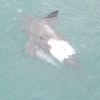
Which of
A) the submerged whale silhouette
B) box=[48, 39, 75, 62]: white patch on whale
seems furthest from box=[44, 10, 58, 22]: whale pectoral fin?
box=[48, 39, 75, 62]: white patch on whale

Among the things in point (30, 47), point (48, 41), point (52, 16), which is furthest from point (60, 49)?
point (52, 16)

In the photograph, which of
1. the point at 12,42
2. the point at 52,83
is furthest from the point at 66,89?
the point at 12,42

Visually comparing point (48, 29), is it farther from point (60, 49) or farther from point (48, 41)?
point (60, 49)

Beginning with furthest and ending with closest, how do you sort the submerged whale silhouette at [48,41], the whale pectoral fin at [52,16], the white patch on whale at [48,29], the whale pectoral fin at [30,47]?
the whale pectoral fin at [52,16], the white patch on whale at [48,29], the submerged whale silhouette at [48,41], the whale pectoral fin at [30,47]

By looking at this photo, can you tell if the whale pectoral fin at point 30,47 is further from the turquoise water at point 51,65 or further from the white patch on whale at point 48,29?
the white patch on whale at point 48,29

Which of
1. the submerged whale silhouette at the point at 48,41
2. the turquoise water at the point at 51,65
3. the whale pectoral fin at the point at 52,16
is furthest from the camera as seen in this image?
the whale pectoral fin at the point at 52,16

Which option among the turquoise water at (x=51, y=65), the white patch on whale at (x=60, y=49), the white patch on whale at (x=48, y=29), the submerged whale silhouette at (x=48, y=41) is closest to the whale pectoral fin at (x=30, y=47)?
the submerged whale silhouette at (x=48, y=41)
